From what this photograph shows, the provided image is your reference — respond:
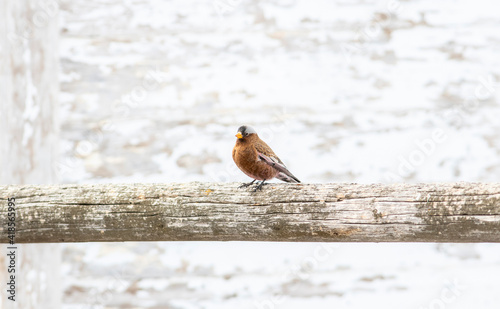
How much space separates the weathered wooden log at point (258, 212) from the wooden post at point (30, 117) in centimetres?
72

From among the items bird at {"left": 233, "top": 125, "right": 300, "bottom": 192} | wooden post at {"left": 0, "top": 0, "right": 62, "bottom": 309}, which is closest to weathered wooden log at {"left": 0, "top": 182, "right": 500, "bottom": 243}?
bird at {"left": 233, "top": 125, "right": 300, "bottom": 192}

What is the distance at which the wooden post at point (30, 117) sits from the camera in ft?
5.09

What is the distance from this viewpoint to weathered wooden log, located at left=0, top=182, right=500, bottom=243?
0.78 m

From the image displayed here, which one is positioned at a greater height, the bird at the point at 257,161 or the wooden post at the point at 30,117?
the wooden post at the point at 30,117

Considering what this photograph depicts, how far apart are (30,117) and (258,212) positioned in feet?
3.73

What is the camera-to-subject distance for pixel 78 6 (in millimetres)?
1782

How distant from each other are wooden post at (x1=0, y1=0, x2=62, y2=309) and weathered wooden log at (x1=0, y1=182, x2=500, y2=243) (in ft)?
2.36

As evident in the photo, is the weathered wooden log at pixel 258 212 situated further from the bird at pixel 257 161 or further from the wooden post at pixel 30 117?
the wooden post at pixel 30 117

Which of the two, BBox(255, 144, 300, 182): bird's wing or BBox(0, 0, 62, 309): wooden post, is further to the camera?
BBox(0, 0, 62, 309): wooden post

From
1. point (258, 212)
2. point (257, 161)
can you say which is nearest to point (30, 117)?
point (257, 161)

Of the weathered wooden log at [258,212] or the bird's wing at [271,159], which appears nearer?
the weathered wooden log at [258,212]

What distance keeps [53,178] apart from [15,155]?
0.55 ft

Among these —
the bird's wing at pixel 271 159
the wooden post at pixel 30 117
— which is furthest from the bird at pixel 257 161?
the wooden post at pixel 30 117

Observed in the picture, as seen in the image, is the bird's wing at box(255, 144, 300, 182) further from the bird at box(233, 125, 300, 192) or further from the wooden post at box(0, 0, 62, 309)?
the wooden post at box(0, 0, 62, 309)
